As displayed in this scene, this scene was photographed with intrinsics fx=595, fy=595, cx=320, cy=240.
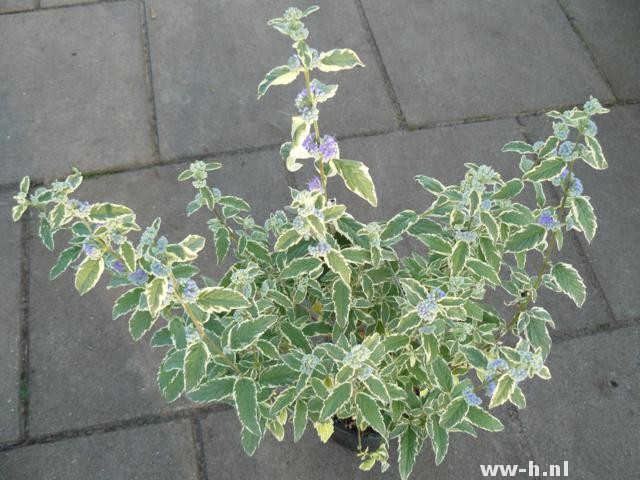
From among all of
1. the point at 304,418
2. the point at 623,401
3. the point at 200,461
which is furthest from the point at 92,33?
the point at 623,401

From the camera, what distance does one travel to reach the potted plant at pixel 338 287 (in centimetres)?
160

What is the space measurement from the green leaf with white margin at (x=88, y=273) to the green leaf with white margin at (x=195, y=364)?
0.33 metres

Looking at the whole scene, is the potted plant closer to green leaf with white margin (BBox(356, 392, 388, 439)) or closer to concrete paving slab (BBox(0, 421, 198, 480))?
green leaf with white margin (BBox(356, 392, 388, 439))

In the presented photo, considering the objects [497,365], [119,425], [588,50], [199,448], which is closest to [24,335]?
[119,425]

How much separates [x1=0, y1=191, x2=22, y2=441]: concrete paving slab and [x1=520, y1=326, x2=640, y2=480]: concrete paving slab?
2422 mm

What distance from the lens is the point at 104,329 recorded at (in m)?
3.04

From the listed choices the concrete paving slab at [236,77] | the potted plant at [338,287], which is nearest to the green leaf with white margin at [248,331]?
the potted plant at [338,287]

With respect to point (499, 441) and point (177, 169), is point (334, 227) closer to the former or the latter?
point (499, 441)

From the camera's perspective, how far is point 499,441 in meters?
2.78

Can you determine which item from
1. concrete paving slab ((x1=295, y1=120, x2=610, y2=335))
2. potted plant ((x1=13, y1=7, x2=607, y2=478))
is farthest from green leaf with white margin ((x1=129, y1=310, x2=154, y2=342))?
concrete paving slab ((x1=295, y1=120, x2=610, y2=335))

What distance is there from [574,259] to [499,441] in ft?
3.60

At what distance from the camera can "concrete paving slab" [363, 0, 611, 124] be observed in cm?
381

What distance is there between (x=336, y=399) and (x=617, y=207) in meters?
2.47

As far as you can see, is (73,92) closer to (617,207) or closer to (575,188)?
(575,188)
